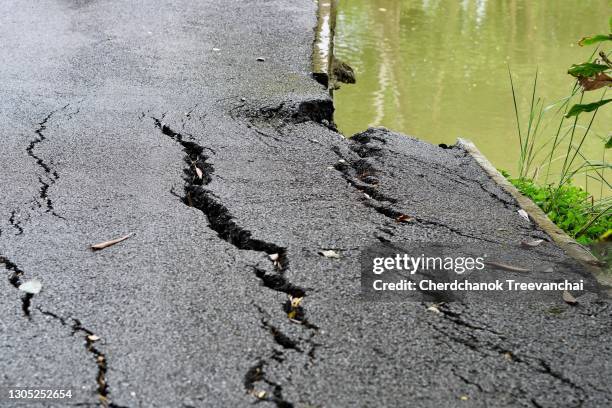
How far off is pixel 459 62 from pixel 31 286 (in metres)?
7.60

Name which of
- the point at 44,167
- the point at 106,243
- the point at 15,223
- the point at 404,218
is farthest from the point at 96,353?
the point at 44,167

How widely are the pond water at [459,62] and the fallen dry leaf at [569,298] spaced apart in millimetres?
3944

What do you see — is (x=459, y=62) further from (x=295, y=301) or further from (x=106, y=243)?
(x=295, y=301)

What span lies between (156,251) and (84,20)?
511cm

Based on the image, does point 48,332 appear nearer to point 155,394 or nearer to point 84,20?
point 155,394

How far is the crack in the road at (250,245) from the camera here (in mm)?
2418

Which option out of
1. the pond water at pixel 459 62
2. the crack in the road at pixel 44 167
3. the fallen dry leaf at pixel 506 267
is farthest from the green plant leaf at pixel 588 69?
the pond water at pixel 459 62

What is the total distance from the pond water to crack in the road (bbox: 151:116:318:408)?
11.1 feet

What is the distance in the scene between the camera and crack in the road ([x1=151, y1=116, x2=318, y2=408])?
7.93ft

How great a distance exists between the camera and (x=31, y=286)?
2916mm

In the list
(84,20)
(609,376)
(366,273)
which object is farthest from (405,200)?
(84,20)

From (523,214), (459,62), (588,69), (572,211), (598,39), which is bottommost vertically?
(459,62)

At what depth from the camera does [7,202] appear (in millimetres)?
3691

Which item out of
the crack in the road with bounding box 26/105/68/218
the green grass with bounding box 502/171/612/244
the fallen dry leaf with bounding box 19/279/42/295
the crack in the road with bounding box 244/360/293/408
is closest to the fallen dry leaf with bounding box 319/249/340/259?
the crack in the road with bounding box 244/360/293/408
